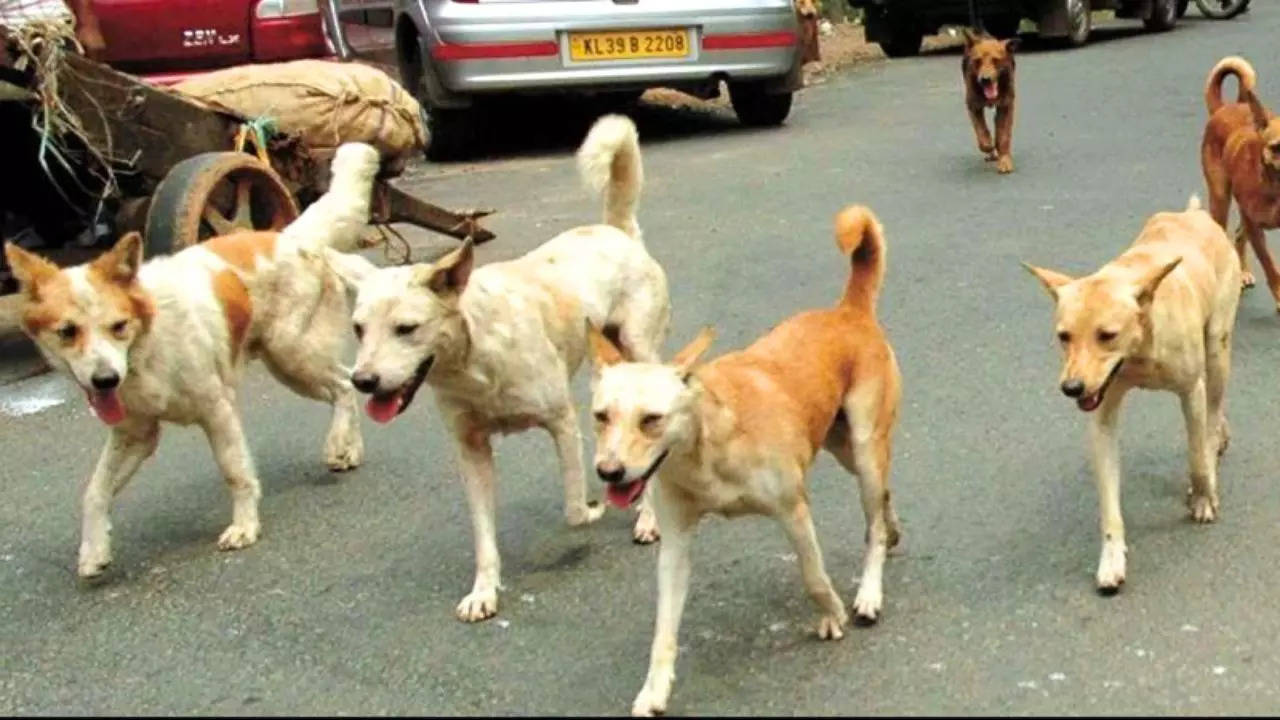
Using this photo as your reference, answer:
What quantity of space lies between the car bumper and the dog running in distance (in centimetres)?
547

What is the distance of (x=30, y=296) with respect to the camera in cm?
489

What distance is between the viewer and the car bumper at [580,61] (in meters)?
11.7

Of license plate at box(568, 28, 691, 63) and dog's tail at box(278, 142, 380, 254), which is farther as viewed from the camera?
license plate at box(568, 28, 691, 63)

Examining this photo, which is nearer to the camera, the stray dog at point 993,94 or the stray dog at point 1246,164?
the stray dog at point 1246,164

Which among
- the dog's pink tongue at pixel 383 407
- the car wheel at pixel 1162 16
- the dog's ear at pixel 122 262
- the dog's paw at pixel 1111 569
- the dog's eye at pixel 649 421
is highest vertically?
the dog's ear at pixel 122 262

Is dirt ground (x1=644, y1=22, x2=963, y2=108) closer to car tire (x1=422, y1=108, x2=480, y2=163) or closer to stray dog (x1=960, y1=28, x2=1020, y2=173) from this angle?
car tire (x1=422, y1=108, x2=480, y2=163)

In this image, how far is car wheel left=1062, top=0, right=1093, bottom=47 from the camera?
58.5ft

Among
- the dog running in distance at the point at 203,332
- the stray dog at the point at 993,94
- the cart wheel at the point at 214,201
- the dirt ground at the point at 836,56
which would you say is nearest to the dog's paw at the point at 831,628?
the dog running in distance at the point at 203,332

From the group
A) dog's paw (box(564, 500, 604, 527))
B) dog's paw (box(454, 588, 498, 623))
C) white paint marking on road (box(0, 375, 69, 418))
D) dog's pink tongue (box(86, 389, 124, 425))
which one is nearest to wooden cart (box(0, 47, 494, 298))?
white paint marking on road (box(0, 375, 69, 418))

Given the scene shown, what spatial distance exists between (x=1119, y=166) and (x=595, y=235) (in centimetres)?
603

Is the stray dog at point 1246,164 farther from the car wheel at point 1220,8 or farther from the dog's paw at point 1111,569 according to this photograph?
the car wheel at point 1220,8

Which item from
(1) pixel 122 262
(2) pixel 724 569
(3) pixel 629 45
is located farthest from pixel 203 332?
(3) pixel 629 45

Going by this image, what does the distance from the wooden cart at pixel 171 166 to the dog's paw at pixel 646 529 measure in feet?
9.34

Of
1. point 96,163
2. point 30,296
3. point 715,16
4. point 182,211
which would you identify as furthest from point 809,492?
point 715,16
